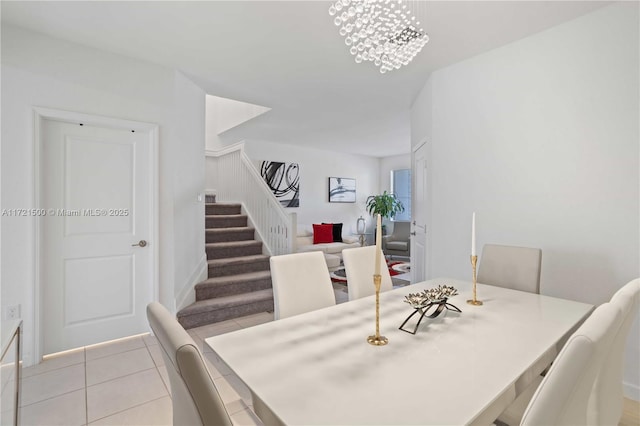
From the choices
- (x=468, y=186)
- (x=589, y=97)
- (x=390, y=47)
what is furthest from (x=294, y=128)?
(x=589, y=97)

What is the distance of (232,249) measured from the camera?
446cm

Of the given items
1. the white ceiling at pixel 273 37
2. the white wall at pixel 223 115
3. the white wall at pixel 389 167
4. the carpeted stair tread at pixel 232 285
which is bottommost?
the carpeted stair tread at pixel 232 285

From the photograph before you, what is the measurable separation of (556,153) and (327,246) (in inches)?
175

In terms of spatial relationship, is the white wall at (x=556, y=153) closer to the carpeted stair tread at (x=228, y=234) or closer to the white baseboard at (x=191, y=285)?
the white baseboard at (x=191, y=285)

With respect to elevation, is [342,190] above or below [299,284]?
above

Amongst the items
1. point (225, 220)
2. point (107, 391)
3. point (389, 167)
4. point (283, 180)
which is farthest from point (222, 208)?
point (389, 167)

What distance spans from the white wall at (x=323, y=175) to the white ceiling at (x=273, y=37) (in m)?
2.75

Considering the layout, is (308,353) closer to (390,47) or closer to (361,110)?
(390,47)

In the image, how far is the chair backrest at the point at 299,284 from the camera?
5.77 ft

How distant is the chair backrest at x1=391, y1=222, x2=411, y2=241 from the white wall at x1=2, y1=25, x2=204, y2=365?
5.04 m

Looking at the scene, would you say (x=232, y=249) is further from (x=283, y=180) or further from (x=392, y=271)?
(x=392, y=271)

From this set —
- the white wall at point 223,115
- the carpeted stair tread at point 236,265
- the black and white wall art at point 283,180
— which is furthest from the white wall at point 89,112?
the black and white wall art at point 283,180

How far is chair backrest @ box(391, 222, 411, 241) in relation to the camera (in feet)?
24.1

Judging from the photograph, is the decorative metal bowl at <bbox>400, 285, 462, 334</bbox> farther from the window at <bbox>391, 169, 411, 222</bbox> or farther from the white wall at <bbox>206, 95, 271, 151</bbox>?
the window at <bbox>391, 169, 411, 222</bbox>
